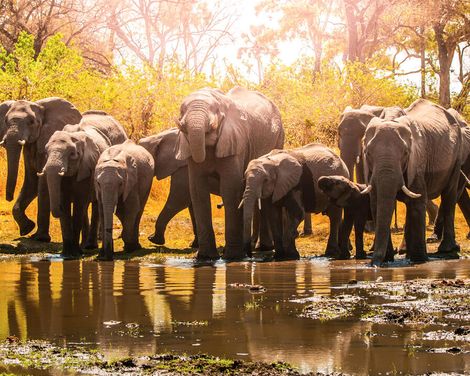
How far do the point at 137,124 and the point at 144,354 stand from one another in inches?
905

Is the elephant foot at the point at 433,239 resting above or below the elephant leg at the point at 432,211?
below

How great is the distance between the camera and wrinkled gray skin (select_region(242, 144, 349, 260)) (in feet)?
54.0

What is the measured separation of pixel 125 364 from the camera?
285 inches

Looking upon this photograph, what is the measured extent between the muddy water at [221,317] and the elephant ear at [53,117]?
596 cm

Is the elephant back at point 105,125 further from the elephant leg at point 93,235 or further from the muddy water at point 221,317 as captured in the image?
the muddy water at point 221,317

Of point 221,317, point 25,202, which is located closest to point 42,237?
point 25,202

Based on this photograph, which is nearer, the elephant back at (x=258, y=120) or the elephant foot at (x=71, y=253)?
the elephant foot at (x=71, y=253)

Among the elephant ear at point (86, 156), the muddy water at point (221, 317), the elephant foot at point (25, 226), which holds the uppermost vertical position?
the elephant ear at point (86, 156)

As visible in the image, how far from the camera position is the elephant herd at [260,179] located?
15.8 m

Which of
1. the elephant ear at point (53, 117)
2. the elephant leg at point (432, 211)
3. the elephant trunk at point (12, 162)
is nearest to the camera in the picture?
the elephant trunk at point (12, 162)

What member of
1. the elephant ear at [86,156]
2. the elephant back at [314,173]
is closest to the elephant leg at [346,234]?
the elephant back at [314,173]

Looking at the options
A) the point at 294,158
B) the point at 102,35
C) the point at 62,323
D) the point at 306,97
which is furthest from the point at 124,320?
the point at 102,35

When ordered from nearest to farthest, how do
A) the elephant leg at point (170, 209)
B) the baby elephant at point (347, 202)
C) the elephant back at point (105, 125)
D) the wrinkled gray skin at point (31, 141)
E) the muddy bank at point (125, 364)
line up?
the muddy bank at point (125, 364) < the baby elephant at point (347, 202) < the elephant leg at point (170, 209) < the wrinkled gray skin at point (31, 141) < the elephant back at point (105, 125)

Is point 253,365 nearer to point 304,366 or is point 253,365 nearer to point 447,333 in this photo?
point 304,366
